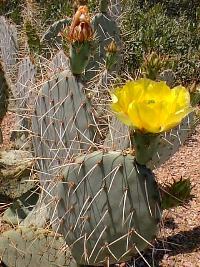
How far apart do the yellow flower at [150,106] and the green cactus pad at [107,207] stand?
0.24 metres

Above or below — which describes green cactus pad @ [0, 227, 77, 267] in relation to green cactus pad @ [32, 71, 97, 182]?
below

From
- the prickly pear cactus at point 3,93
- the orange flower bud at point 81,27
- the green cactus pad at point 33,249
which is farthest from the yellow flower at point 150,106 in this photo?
the prickly pear cactus at point 3,93

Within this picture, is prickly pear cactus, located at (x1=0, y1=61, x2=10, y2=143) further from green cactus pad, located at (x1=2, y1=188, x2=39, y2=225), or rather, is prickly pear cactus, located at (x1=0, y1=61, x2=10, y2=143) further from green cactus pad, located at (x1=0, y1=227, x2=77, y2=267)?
green cactus pad, located at (x1=0, y1=227, x2=77, y2=267)

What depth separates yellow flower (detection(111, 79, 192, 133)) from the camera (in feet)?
4.22

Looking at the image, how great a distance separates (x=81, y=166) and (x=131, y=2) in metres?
5.54

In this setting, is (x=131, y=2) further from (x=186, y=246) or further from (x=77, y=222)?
(x=77, y=222)

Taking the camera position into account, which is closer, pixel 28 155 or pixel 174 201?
pixel 174 201

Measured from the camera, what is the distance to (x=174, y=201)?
1814 millimetres

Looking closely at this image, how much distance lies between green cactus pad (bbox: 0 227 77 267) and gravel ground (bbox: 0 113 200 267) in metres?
0.33

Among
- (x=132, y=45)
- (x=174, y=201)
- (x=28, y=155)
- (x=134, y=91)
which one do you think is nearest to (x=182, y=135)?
(x=28, y=155)

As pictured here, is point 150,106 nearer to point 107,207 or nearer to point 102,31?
point 107,207

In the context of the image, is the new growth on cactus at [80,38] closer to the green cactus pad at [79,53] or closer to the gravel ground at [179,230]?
the green cactus pad at [79,53]

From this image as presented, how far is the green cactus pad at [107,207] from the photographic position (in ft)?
5.14

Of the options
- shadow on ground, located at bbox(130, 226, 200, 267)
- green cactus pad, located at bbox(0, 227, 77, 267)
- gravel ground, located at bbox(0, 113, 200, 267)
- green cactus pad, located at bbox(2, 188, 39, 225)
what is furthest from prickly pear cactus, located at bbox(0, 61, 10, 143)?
shadow on ground, located at bbox(130, 226, 200, 267)
